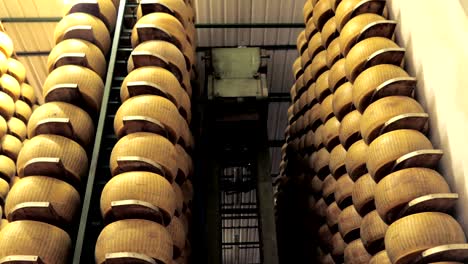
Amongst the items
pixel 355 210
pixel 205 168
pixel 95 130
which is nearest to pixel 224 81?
pixel 205 168

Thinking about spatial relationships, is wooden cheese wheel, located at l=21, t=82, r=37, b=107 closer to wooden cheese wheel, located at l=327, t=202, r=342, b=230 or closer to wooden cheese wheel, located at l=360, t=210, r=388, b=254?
wooden cheese wheel, located at l=327, t=202, r=342, b=230

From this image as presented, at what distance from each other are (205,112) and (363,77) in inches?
89.7

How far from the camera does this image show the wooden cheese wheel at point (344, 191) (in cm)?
409

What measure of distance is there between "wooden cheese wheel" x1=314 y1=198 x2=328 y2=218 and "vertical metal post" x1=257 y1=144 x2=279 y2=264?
1.35 ft

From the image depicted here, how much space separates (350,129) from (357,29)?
0.80m

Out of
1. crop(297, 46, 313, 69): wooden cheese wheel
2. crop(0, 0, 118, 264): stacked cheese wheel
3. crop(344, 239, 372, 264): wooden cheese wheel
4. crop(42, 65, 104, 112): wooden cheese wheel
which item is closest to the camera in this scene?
crop(0, 0, 118, 264): stacked cheese wheel

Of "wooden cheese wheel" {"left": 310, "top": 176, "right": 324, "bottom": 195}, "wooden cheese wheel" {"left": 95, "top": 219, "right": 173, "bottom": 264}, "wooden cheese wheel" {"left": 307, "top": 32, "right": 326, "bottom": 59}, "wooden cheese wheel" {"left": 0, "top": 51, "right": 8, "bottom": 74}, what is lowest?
"wooden cheese wheel" {"left": 95, "top": 219, "right": 173, "bottom": 264}

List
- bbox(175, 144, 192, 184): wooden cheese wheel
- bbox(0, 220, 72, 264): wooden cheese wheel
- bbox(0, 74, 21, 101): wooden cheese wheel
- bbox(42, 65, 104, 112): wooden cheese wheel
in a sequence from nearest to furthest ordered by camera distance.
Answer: bbox(0, 220, 72, 264): wooden cheese wheel
bbox(42, 65, 104, 112): wooden cheese wheel
bbox(175, 144, 192, 184): wooden cheese wheel
bbox(0, 74, 21, 101): wooden cheese wheel

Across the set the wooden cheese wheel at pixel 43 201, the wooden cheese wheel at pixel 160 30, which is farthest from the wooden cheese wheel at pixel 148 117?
the wooden cheese wheel at pixel 160 30

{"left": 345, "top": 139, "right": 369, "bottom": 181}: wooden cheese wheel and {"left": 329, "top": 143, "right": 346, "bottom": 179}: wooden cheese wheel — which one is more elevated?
{"left": 329, "top": 143, "right": 346, "bottom": 179}: wooden cheese wheel

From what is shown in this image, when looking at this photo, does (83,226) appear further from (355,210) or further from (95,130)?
(355,210)

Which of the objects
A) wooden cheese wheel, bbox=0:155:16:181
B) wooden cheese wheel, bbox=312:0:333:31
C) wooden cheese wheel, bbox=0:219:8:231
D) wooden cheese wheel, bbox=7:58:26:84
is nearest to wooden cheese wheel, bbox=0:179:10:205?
wooden cheese wheel, bbox=0:155:16:181

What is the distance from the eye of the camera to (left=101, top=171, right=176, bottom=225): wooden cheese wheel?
A: 3.26 meters

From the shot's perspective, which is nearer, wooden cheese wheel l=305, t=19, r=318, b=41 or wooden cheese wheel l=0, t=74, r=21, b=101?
wooden cheese wheel l=0, t=74, r=21, b=101
